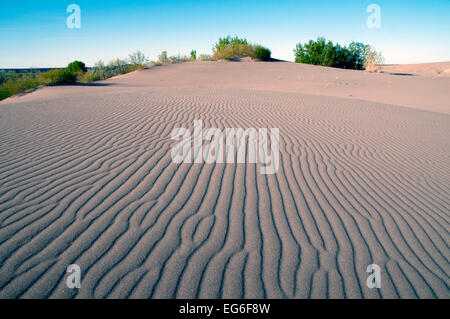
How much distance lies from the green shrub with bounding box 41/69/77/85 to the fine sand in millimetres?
11201

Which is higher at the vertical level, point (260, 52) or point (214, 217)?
point (260, 52)

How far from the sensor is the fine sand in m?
2.05

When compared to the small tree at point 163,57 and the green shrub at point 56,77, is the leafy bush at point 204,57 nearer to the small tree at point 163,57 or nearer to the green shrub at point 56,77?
the small tree at point 163,57

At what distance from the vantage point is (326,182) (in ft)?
12.5

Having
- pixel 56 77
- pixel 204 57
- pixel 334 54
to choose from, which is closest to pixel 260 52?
pixel 204 57

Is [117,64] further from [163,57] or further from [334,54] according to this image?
[334,54]

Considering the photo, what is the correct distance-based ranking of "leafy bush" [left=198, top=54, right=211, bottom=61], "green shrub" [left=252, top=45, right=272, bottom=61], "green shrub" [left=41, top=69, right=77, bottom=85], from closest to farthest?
1. "green shrub" [left=41, top=69, right=77, bottom=85]
2. "green shrub" [left=252, top=45, right=272, bottom=61]
3. "leafy bush" [left=198, top=54, right=211, bottom=61]

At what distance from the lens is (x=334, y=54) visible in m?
32.5

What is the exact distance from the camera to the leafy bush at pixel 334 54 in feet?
107

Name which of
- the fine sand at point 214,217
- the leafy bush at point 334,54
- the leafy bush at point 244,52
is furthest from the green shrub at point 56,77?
the leafy bush at point 334,54

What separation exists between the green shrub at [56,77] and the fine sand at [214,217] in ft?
36.7

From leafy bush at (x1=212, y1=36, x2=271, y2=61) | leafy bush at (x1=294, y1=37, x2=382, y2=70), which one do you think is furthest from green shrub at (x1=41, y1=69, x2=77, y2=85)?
leafy bush at (x1=294, y1=37, x2=382, y2=70)

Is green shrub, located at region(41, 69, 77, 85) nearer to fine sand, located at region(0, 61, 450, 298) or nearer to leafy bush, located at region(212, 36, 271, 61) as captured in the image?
fine sand, located at region(0, 61, 450, 298)

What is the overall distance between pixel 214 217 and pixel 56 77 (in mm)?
17225
